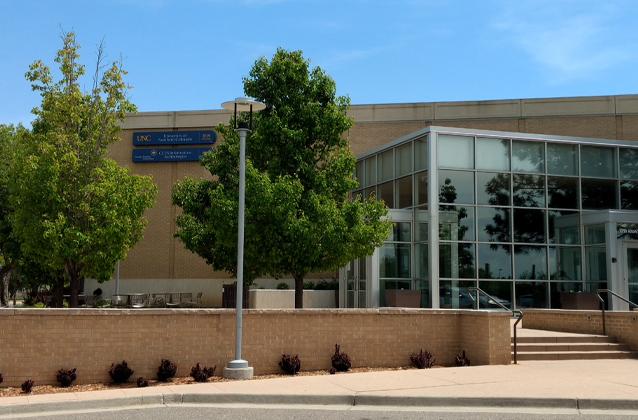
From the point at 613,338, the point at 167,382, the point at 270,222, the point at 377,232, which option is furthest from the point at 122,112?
the point at 613,338

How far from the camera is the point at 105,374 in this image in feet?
42.5

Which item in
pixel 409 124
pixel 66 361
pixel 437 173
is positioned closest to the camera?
pixel 66 361

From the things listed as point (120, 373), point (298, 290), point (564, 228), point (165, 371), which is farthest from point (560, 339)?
point (120, 373)

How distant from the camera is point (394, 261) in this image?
22781 millimetres

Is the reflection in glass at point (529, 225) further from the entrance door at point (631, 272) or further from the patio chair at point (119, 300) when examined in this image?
the patio chair at point (119, 300)

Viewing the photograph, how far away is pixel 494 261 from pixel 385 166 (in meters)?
5.53

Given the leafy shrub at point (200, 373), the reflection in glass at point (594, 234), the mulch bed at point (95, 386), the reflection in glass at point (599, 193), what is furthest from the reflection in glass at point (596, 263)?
the leafy shrub at point (200, 373)

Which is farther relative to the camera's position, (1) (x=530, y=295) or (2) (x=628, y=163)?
(2) (x=628, y=163)

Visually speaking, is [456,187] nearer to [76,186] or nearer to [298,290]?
[298,290]

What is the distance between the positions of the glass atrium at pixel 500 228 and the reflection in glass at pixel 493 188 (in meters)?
0.03

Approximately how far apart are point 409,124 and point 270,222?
762 inches

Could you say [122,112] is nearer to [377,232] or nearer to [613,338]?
[377,232]

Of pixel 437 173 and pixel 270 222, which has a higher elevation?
pixel 437 173

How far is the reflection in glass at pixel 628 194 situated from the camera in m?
24.6
